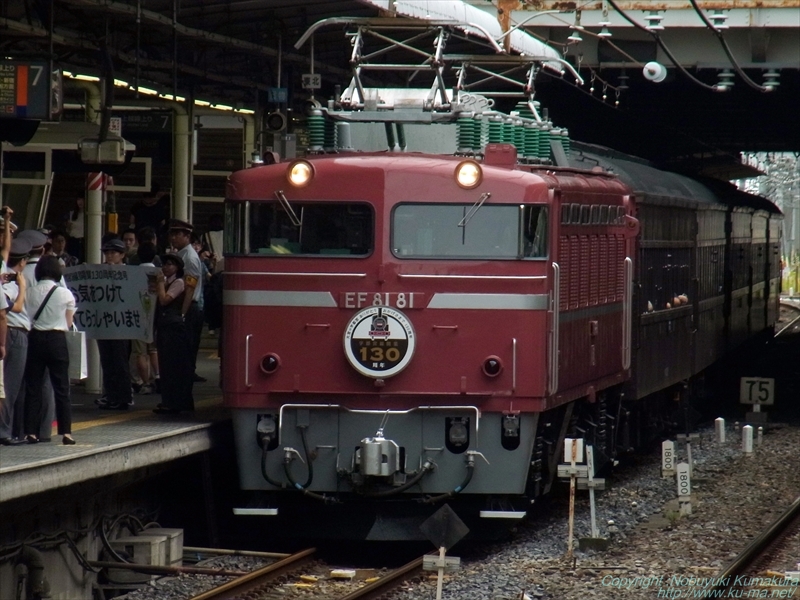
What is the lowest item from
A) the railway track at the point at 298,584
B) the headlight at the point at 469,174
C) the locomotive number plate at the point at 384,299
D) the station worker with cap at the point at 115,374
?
the railway track at the point at 298,584

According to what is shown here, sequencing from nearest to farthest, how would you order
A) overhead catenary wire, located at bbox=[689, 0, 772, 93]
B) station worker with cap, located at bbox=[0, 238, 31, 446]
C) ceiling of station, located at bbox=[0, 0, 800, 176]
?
station worker with cap, located at bbox=[0, 238, 31, 446] → ceiling of station, located at bbox=[0, 0, 800, 176] → overhead catenary wire, located at bbox=[689, 0, 772, 93]

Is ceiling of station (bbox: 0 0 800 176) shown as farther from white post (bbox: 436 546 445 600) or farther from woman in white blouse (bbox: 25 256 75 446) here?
white post (bbox: 436 546 445 600)

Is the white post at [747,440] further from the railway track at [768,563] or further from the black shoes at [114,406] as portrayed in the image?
the black shoes at [114,406]

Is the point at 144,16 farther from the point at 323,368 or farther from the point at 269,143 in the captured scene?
the point at 269,143

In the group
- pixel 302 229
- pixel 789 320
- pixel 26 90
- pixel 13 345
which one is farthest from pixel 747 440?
pixel 789 320

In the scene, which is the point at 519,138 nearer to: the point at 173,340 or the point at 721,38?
the point at 173,340

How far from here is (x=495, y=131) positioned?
40.3 ft

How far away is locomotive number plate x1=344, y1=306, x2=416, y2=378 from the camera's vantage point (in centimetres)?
1120

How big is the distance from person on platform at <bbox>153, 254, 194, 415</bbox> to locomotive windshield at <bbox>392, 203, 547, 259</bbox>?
219 cm

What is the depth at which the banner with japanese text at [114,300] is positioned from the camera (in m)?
12.9

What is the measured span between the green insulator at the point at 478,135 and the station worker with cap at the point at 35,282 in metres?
3.35

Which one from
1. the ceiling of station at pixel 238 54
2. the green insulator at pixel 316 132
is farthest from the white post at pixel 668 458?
the ceiling of station at pixel 238 54

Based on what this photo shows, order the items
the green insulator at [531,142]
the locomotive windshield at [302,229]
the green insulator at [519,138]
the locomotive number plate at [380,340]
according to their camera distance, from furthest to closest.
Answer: the green insulator at [531,142] < the green insulator at [519,138] < the locomotive windshield at [302,229] < the locomotive number plate at [380,340]

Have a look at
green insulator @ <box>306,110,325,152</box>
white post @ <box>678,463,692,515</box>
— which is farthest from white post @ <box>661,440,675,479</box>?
green insulator @ <box>306,110,325,152</box>
